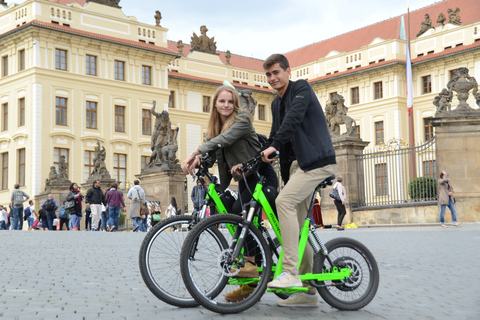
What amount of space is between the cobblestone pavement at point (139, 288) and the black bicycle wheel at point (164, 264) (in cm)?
11

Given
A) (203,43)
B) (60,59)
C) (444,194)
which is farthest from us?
(203,43)

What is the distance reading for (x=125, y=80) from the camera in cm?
5372

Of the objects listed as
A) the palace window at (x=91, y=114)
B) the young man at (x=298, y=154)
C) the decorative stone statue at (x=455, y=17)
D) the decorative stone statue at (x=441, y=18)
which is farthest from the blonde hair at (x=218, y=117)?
the decorative stone statue at (x=441, y=18)

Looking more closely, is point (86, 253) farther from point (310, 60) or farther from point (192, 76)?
point (310, 60)

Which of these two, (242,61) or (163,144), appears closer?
(163,144)

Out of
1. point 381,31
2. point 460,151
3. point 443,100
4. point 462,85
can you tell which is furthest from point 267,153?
point 381,31

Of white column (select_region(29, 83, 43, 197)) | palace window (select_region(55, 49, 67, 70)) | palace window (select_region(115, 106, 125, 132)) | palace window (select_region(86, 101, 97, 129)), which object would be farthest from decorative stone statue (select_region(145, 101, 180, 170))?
palace window (select_region(115, 106, 125, 132))

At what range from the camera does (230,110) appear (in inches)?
229

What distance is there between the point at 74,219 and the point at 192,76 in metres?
37.5

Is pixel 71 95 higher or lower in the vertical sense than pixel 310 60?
lower

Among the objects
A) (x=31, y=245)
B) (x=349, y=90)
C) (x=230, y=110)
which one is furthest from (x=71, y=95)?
(x=230, y=110)

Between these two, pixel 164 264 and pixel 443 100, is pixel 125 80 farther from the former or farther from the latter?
pixel 164 264

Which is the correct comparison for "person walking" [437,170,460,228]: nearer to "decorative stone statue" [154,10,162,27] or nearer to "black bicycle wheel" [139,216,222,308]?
"black bicycle wheel" [139,216,222,308]

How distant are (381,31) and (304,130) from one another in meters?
60.3
